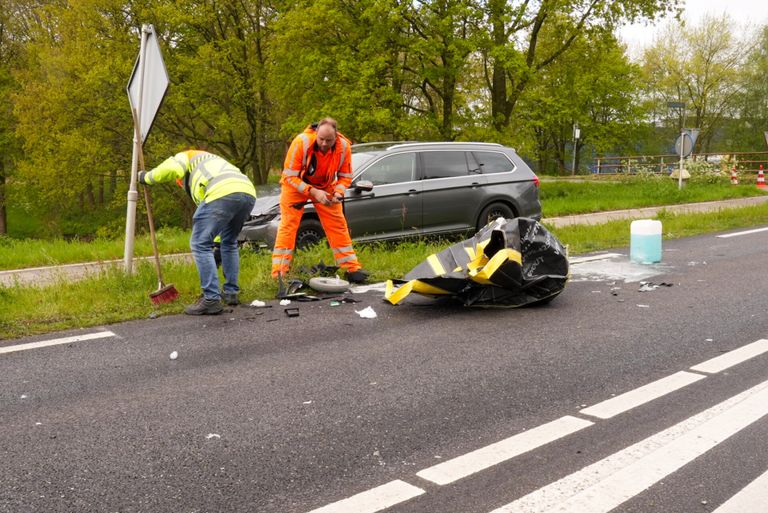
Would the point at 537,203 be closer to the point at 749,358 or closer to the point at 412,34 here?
the point at 749,358

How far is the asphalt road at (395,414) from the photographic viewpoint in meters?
2.80

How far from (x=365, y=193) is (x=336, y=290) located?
269 cm

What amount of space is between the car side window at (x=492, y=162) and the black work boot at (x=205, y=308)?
5625 mm

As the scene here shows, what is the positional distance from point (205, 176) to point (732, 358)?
4.49 m

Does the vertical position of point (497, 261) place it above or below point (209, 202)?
below

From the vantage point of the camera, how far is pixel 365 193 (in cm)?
927

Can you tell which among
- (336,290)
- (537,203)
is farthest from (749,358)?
(537,203)

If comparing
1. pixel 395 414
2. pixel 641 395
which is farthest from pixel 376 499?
pixel 641 395

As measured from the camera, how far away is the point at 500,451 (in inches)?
125

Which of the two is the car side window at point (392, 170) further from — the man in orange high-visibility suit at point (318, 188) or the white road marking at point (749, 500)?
the white road marking at point (749, 500)

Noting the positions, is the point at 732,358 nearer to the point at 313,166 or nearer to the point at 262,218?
the point at 313,166

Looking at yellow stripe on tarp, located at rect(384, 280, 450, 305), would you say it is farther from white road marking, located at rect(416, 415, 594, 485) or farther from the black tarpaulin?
white road marking, located at rect(416, 415, 594, 485)

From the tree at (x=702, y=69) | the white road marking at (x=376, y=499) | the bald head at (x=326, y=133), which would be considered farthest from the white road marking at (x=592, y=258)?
the tree at (x=702, y=69)

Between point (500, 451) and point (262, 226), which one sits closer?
point (500, 451)
